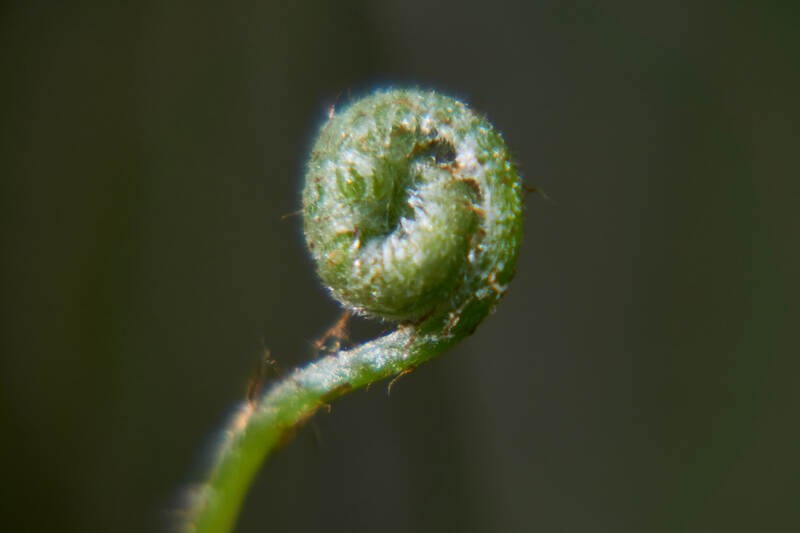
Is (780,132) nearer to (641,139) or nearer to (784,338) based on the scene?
(641,139)

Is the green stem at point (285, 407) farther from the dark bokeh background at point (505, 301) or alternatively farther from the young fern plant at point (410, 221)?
the dark bokeh background at point (505, 301)

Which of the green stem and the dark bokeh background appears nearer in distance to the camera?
the green stem

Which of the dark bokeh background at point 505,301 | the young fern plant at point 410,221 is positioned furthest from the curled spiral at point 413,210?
the dark bokeh background at point 505,301

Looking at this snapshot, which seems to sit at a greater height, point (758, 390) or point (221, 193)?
point (221, 193)

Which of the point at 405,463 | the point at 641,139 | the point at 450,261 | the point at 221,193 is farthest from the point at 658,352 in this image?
the point at 450,261

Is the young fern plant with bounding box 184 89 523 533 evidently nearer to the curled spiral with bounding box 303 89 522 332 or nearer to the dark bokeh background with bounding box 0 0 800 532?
the curled spiral with bounding box 303 89 522 332

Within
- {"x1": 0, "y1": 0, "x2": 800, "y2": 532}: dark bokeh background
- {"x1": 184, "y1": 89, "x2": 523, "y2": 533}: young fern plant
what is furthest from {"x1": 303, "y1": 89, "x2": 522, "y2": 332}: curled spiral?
{"x1": 0, "y1": 0, "x2": 800, "y2": 532}: dark bokeh background

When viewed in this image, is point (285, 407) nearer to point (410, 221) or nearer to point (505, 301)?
point (410, 221)

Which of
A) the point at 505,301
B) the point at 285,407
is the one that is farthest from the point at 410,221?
the point at 505,301
